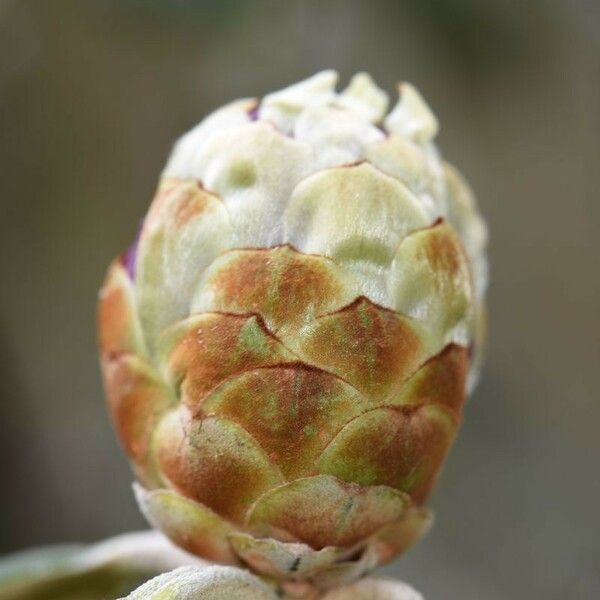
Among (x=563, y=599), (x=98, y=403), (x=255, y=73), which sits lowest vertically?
(x=563, y=599)

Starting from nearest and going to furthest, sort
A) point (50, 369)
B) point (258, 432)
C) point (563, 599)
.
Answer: point (258, 432) < point (563, 599) < point (50, 369)

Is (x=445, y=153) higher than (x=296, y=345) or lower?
higher

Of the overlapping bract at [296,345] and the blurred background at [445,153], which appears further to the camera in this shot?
the blurred background at [445,153]

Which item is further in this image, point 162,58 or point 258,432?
point 162,58

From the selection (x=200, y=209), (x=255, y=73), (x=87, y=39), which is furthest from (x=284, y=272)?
(x=87, y=39)

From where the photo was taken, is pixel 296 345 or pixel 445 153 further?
pixel 445 153

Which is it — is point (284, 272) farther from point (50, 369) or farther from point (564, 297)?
point (50, 369)
